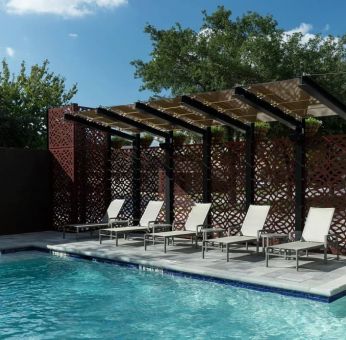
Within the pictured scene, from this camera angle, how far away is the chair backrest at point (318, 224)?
8.88m

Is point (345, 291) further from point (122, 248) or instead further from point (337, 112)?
point (122, 248)

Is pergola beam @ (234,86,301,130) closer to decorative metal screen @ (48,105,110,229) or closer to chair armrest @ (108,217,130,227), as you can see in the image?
chair armrest @ (108,217,130,227)

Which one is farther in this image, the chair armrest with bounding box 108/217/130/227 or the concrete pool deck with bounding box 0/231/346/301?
the chair armrest with bounding box 108/217/130/227

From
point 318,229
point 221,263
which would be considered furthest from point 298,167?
point 221,263

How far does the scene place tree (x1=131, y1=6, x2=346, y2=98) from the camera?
26.3 m

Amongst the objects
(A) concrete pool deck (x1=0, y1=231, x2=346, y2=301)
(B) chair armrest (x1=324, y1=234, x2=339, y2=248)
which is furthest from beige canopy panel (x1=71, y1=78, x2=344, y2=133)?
(A) concrete pool deck (x1=0, y1=231, x2=346, y2=301)

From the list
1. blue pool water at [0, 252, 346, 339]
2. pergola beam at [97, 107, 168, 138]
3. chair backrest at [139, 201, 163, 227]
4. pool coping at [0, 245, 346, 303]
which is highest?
pergola beam at [97, 107, 168, 138]

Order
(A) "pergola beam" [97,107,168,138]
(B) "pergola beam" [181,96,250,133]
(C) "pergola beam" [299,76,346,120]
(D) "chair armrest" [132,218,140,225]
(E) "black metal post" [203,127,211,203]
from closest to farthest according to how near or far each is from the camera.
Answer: (C) "pergola beam" [299,76,346,120] < (B) "pergola beam" [181,96,250,133] < (A) "pergola beam" [97,107,168,138] < (E) "black metal post" [203,127,211,203] < (D) "chair armrest" [132,218,140,225]

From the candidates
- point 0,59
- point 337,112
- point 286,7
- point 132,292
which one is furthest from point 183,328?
point 0,59

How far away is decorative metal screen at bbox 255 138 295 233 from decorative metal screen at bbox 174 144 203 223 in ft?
5.61

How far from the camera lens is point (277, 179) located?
35.0 ft

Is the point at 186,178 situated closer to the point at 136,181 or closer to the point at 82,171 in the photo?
the point at 136,181

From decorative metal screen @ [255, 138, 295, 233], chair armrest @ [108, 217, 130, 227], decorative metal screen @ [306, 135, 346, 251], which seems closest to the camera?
decorative metal screen @ [306, 135, 346, 251]

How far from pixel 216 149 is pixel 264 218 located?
8.43 feet
